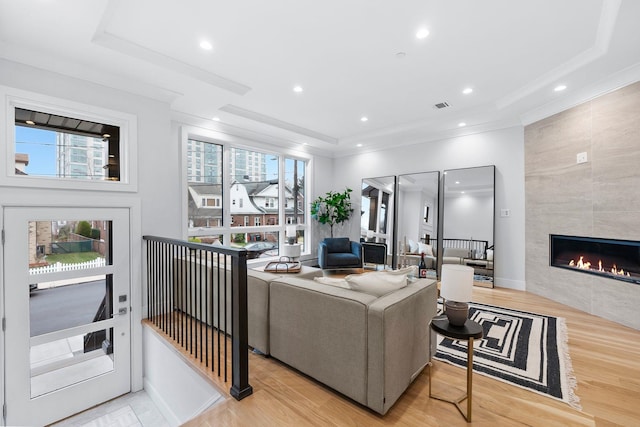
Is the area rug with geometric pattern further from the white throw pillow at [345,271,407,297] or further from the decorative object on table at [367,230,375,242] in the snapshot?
the decorative object on table at [367,230,375,242]

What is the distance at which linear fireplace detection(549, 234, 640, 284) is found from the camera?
330cm

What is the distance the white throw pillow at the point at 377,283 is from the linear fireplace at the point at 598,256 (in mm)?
3126

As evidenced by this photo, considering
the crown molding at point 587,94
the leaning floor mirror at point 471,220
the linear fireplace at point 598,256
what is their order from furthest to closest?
the leaning floor mirror at point 471,220 < the linear fireplace at point 598,256 < the crown molding at point 587,94

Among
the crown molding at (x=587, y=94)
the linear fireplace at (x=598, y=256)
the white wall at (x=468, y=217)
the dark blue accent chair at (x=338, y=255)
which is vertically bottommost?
the dark blue accent chair at (x=338, y=255)

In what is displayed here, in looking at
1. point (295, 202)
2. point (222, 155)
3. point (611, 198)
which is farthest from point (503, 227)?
point (222, 155)

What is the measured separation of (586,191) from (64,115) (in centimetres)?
610

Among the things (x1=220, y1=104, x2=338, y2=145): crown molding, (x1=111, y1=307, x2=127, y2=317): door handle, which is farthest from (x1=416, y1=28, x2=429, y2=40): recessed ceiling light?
(x1=111, y1=307, x2=127, y2=317): door handle

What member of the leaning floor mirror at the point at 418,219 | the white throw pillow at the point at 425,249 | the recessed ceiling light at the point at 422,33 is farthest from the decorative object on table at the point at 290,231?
the recessed ceiling light at the point at 422,33

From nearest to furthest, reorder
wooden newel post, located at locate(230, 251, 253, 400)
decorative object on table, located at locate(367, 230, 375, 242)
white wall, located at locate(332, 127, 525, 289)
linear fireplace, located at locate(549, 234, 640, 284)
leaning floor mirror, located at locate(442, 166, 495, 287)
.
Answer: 1. wooden newel post, located at locate(230, 251, 253, 400)
2. linear fireplace, located at locate(549, 234, 640, 284)
3. white wall, located at locate(332, 127, 525, 289)
4. leaning floor mirror, located at locate(442, 166, 495, 287)
5. decorative object on table, located at locate(367, 230, 375, 242)

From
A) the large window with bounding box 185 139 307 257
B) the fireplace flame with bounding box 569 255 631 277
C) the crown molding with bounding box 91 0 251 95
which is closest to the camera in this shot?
the crown molding with bounding box 91 0 251 95

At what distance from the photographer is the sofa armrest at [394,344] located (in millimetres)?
1705

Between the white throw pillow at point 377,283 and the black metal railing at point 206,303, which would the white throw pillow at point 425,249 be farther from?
the black metal railing at point 206,303

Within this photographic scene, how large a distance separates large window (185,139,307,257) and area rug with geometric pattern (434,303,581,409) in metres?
3.86

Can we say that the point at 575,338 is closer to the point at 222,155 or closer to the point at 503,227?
the point at 503,227
